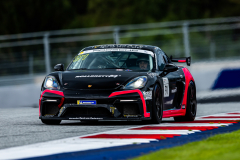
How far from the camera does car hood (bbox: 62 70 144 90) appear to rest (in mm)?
9484

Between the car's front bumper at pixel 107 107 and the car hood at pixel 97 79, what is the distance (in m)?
0.16

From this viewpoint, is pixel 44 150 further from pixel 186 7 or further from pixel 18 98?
pixel 186 7

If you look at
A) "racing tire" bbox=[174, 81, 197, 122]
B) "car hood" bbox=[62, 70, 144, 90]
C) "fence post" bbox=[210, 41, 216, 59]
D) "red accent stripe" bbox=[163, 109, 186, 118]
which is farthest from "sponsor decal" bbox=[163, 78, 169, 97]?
"fence post" bbox=[210, 41, 216, 59]

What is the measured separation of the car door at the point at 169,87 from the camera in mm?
10305

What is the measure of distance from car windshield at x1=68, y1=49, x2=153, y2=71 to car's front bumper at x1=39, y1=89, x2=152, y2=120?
3.26 feet

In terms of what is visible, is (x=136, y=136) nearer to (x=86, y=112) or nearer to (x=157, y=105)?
(x=86, y=112)

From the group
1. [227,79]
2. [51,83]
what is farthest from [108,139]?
[227,79]

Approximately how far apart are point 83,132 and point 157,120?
64.3 inches

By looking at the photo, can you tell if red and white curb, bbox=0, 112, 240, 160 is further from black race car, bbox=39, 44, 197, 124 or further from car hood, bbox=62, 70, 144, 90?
car hood, bbox=62, 70, 144, 90

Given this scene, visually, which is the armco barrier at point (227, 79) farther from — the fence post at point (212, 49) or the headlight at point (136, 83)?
the headlight at point (136, 83)

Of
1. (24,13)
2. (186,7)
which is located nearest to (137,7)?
(186,7)

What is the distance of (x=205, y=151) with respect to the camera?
239 inches

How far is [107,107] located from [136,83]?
58 cm

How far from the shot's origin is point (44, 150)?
6.43 metres
